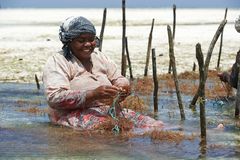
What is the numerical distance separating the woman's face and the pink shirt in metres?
0.15

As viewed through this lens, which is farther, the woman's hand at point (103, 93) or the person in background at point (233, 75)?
the person in background at point (233, 75)

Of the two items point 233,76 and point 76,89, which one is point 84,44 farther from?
point 233,76

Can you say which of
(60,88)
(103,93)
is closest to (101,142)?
(103,93)

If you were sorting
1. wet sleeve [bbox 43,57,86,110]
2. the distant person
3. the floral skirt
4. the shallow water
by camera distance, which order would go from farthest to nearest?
the distant person → the floral skirt → wet sleeve [bbox 43,57,86,110] → the shallow water

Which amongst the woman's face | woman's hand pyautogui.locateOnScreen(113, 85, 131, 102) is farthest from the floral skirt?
the woman's face

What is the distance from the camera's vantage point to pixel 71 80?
7773 millimetres

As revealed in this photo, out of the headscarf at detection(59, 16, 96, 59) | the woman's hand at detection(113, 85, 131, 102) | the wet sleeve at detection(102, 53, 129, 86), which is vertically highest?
the headscarf at detection(59, 16, 96, 59)

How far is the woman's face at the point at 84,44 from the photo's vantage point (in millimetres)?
7668

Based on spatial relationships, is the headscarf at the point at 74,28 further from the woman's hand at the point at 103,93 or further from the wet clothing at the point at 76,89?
the woman's hand at the point at 103,93

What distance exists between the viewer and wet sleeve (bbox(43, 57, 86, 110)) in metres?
7.41

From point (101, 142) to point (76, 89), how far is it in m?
1.02

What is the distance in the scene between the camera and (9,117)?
8.73 metres

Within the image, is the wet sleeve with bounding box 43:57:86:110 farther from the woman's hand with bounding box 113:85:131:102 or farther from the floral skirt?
the woman's hand with bounding box 113:85:131:102

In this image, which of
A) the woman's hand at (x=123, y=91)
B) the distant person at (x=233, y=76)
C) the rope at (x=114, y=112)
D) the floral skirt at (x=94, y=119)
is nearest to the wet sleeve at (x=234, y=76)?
the distant person at (x=233, y=76)
